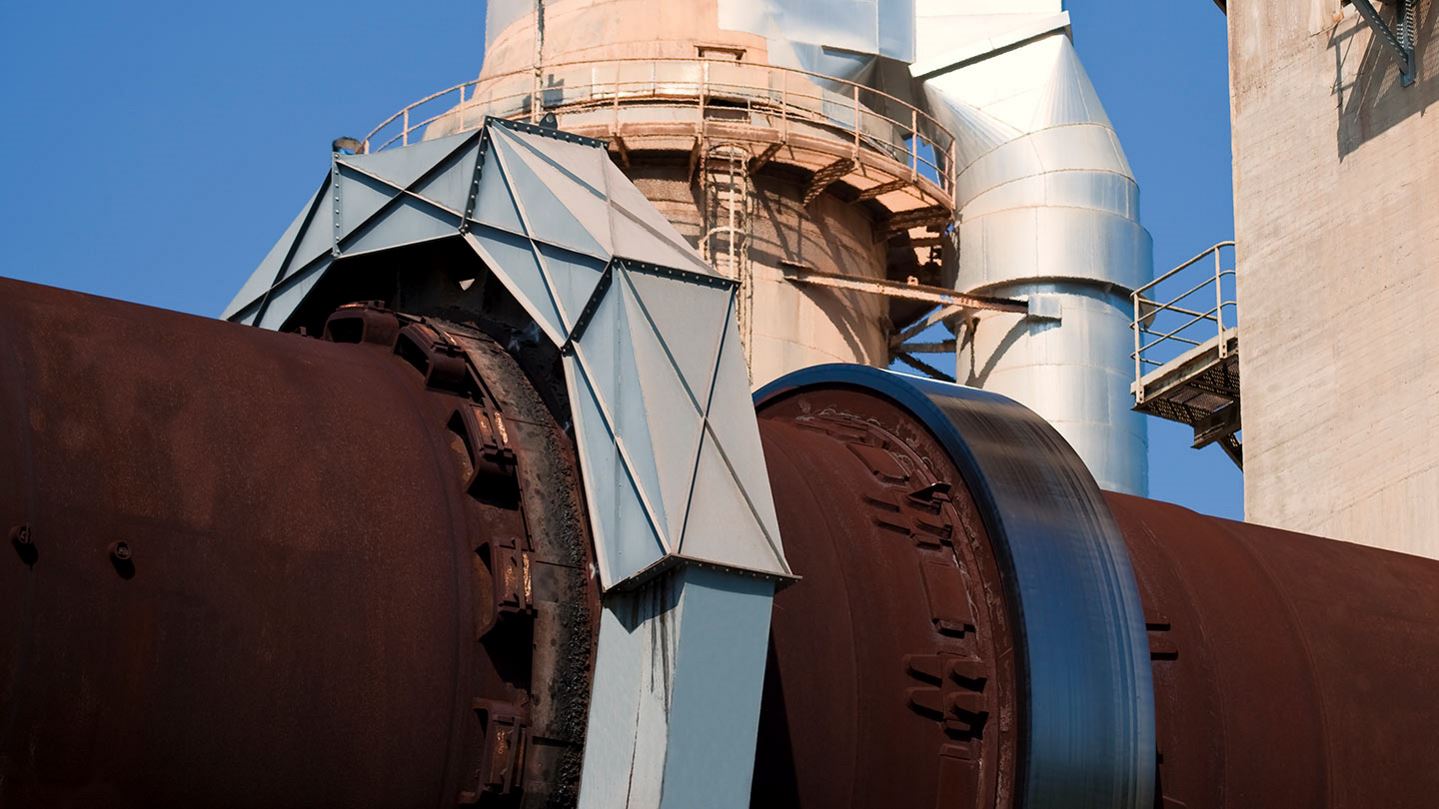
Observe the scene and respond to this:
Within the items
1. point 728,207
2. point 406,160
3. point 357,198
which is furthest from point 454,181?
point 728,207

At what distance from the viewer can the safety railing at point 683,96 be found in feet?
84.9

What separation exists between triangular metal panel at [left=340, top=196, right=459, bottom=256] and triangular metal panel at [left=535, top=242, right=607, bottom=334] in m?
0.70

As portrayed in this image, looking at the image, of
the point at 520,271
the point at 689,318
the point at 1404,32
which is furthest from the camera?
the point at 1404,32

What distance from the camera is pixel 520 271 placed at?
830cm

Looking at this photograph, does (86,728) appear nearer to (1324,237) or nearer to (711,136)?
(1324,237)

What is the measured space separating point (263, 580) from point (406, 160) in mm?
2692

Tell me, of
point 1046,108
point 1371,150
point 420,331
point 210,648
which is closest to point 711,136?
point 1046,108

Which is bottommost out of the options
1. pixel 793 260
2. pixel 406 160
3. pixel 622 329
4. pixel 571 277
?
pixel 622 329

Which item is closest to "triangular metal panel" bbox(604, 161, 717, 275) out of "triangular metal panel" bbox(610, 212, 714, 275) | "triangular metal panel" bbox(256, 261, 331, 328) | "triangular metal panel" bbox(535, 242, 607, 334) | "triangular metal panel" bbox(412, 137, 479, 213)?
"triangular metal panel" bbox(610, 212, 714, 275)

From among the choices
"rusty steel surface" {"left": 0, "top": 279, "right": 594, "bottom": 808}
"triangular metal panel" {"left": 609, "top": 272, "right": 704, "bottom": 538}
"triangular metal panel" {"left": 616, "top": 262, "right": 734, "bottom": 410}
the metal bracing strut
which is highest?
the metal bracing strut

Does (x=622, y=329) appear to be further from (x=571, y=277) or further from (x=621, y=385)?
(x=571, y=277)

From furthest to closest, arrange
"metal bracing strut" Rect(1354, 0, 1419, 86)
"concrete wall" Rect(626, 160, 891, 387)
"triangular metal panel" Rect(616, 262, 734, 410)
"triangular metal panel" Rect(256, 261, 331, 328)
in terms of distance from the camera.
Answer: "concrete wall" Rect(626, 160, 891, 387)
"metal bracing strut" Rect(1354, 0, 1419, 86)
"triangular metal panel" Rect(256, 261, 331, 328)
"triangular metal panel" Rect(616, 262, 734, 410)

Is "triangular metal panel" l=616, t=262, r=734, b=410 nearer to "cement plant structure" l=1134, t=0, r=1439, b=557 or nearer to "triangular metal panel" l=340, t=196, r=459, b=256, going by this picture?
"triangular metal panel" l=340, t=196, r=459, b=256

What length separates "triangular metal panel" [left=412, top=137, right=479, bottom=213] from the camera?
8.60m
